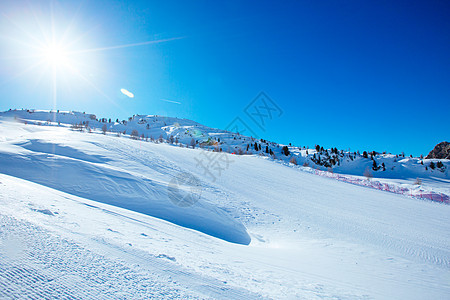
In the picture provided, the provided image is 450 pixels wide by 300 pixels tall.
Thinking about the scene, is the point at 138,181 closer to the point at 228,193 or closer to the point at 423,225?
the point at 228,193

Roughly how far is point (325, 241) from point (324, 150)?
3070 inches

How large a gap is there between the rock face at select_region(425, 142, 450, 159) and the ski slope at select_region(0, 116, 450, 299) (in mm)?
76701

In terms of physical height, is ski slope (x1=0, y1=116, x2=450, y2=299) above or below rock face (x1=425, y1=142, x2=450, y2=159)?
below

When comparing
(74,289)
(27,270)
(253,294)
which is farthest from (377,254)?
(27,270)

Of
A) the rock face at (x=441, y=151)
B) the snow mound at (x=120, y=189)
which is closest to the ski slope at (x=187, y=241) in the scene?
the snow mound at (x=120, y=189)

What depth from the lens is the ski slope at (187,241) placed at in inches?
61.1

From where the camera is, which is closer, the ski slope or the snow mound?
the ski slope

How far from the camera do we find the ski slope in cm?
155

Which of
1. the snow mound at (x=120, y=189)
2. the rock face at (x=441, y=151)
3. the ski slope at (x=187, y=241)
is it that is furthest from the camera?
the rock face at (x=441, y=151)

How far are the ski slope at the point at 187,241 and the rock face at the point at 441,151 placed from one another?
7670 cm

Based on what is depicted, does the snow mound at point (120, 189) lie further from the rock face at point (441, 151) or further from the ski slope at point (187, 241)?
the rock face at point (441, 151)

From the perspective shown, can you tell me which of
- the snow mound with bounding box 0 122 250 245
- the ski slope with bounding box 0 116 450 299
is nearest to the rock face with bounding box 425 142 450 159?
the ski slope with bounding box 0 116 450 299

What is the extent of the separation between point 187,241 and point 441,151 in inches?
3519

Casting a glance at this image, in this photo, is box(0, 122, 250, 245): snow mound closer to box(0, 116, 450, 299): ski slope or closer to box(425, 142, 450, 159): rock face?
box(0, 116, 450, 299): ski slope
